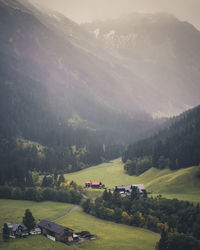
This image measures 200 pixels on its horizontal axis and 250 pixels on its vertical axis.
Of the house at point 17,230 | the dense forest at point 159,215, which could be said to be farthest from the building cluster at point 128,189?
the house at point 17,230

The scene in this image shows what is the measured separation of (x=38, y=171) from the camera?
625 feet

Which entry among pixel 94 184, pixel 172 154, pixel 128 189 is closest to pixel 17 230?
pixel 128 189

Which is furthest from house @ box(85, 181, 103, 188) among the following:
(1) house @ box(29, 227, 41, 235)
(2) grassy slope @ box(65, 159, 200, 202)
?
(1) house @ box(29, 227, 41, 235)

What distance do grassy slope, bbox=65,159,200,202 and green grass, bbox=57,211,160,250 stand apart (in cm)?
2523

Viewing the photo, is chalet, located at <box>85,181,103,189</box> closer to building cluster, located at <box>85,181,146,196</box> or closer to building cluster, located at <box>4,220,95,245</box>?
building cluster, located at <box>85,181,146,196</box>

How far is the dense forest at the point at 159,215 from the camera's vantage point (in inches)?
2864

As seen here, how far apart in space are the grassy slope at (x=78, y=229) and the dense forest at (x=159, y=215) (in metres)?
3.29

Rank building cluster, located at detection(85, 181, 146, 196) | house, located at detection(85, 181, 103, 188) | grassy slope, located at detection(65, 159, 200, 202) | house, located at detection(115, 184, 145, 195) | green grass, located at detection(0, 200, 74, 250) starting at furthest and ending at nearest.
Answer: house, located at detection(85, 181, 103, 188) → house, located at detection(115, 184, 145, 195) → building cluster, located at detection(85, 181, 146, 196) → grassy slope, located at detection(65, 159, 200, 202) → green grass, located at detection(0, 200, 74, 250)

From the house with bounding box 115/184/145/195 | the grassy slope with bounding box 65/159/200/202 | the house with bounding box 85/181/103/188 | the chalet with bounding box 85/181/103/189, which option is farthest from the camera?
the house with bounding box 85/181/103/188

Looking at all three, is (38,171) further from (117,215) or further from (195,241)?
(195,241)

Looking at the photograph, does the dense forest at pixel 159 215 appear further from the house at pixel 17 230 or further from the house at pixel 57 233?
the house at pixel 17 230

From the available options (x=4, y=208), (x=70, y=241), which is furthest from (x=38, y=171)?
(x=70, y=241)

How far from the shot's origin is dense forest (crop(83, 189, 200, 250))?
7275cm

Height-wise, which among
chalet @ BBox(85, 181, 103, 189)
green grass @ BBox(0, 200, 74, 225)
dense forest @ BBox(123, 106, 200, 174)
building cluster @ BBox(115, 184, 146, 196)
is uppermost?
dense forest @ BBox(123, 106, 200, 174)
